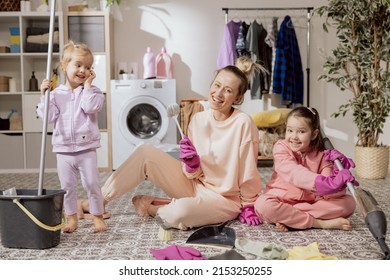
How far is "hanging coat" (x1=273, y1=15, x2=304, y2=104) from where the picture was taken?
14.7 feet

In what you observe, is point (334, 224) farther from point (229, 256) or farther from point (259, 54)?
point (259, 54)

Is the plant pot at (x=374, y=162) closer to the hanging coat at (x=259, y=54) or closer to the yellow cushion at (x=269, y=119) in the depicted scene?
the yellow cushion at (x=269, y=119)

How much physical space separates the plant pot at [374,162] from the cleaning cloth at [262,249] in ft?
7.05

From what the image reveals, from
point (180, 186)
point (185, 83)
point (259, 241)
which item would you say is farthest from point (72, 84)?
point (185, 83)

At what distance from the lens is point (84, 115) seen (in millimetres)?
2023

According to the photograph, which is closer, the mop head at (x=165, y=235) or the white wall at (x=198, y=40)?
the mop head at (x=165, y=235)

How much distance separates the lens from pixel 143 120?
4434 millimetres

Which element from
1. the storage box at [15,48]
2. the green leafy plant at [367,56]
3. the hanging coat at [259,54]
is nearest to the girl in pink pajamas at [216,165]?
the green leafy plant at [367,56]

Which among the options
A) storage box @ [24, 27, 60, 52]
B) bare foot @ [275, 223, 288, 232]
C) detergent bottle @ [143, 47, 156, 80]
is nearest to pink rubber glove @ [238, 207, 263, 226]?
bare foot @ [275, 223, 288, 232]

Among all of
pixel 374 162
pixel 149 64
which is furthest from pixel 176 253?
pixel 149 64

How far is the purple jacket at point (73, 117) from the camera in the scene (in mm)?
1984

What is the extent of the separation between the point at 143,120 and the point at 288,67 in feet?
4.64

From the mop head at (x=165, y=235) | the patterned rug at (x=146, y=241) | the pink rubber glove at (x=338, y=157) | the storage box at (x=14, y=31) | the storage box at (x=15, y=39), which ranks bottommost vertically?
the patterned rug at (x=146, y=241)

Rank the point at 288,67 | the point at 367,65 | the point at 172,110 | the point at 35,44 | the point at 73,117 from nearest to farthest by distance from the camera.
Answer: the point at 73,117 → the point at 172,110 → the point at 367,65 → the point at 35,44 → the point at 288,67
